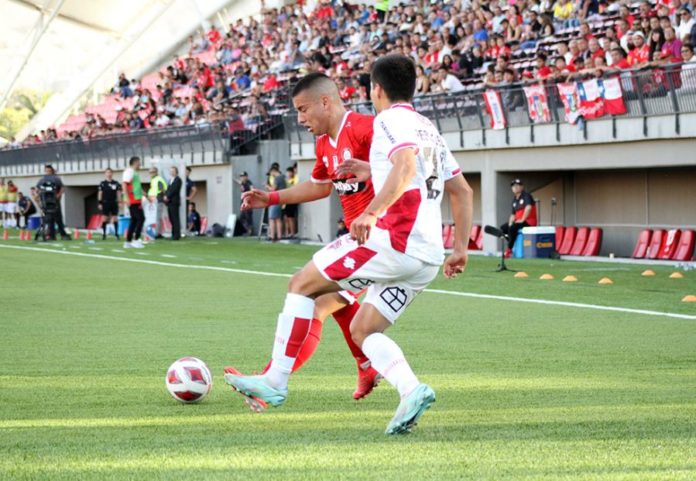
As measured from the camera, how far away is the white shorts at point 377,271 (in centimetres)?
664

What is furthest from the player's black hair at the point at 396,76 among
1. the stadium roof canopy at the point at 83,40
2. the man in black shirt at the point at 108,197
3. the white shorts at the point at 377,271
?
the stadium roof canopy at the point at 83,40

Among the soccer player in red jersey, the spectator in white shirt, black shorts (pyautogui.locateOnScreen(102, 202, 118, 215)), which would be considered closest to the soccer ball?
the soccer player in red jersey

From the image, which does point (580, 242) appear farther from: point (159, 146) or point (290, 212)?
point (159, 146)

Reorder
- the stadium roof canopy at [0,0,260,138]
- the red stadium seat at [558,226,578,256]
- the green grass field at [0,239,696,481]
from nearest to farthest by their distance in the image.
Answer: the green grass field at [0,239,696,481] → the red stadium seat at [558,226,578,256] → the stadium roof canopy at [0,0,260,138]

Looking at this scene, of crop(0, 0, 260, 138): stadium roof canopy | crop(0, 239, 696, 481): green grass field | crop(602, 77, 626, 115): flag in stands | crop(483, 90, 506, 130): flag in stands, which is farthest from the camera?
crop(0, 0, 260, 138): stadium roof canopy

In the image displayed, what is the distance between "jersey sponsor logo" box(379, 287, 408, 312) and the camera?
682 cm

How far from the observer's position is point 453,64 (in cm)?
3109

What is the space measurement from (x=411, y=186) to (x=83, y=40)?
79.1 metres

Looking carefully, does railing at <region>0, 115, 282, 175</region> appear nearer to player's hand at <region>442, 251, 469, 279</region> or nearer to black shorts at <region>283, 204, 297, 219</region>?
black shorts at <region>283, 204, 297, 219</region>

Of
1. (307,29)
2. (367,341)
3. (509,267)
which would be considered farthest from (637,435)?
(307,29)

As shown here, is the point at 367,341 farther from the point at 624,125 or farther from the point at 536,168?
the point at 536,168

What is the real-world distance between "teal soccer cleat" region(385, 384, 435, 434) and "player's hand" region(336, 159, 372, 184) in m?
1.29

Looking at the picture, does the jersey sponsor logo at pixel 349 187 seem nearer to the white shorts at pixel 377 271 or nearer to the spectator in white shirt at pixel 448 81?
the white shorts at pixel 377 271

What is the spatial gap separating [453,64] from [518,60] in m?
1.90
